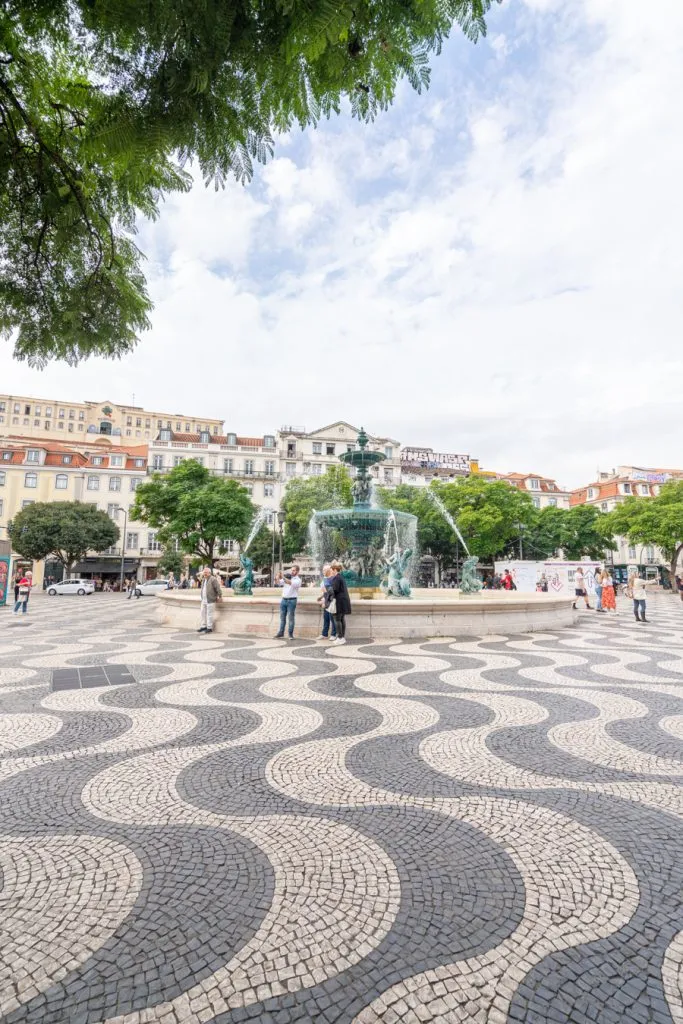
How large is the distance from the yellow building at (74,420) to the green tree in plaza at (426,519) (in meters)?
45.6

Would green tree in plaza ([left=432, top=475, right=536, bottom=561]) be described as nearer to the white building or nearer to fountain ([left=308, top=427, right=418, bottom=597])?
the white building

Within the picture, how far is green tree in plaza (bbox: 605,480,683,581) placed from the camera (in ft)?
140

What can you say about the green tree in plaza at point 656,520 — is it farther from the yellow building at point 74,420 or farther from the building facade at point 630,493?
the yellow building at point 74,420

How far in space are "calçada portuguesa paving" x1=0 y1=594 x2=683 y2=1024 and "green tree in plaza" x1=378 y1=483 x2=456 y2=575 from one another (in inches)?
1631

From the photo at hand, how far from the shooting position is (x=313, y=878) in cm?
235

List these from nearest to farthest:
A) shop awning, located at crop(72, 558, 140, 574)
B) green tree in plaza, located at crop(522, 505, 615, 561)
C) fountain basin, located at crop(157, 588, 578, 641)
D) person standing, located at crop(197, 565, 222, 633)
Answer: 1. fountain basin, located at crop(157, 588, 578, 641)
2. person standing, located at crop(197, 565, 222, 633)
3. shop awning, located at crop(72, 558, 140, 574)
4. green tree in plaza, located at crop(522, 505, 615, 561)

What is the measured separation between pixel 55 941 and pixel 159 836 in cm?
79

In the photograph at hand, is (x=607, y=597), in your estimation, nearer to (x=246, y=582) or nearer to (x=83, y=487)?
(x=246, y=582)

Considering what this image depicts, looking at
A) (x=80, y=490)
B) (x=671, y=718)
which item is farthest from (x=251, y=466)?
(x=671, y=718)

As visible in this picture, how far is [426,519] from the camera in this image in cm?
4831

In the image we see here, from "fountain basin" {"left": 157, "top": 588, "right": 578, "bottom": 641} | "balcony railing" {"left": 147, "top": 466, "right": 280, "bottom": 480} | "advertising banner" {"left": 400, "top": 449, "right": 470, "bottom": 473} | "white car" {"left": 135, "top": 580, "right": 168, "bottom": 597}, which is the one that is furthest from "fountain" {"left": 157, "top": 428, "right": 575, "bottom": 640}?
"advertising banner" {"left": 400, "top": 449, "right": 470, "bottom": 473}

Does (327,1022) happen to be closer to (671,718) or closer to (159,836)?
(159,836)

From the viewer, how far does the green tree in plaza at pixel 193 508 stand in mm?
33219

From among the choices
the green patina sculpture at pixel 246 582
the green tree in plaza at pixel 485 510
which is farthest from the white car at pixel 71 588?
the green tree in plaza at pixel 485 510
